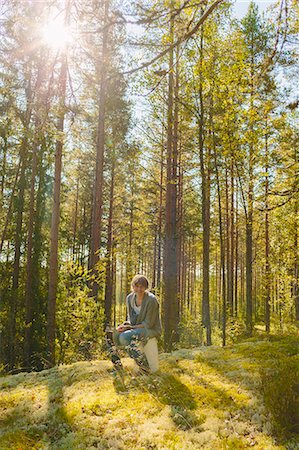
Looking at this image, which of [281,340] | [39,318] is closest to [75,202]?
[39,318]

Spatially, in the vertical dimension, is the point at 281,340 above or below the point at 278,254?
below

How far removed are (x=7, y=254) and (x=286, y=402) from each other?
1167 cm

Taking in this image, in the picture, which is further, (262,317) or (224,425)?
(262,317)

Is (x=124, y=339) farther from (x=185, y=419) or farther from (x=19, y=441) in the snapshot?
(x=19, y=441)

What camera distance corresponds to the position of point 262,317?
93.8 feet

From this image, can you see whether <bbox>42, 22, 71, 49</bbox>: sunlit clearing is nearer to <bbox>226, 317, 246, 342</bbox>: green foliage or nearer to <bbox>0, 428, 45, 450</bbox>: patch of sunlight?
<bbox>0, 428, 45, 450</bbox>: patch of sunlight

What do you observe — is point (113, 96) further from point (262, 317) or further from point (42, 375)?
point (262, 317)

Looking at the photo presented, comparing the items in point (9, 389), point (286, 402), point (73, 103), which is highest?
point (73, 103)

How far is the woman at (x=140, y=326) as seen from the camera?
5.48m

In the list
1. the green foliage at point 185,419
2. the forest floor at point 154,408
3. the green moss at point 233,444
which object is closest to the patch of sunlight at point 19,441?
the forest floor at point 154,408

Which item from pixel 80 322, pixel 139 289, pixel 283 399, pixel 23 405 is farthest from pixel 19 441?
pixel 80 322

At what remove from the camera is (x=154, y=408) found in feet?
14.0

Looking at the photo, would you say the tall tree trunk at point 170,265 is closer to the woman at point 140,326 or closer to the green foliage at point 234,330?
the green foliage at point 234,330

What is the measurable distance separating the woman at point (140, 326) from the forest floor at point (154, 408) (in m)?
0.27
